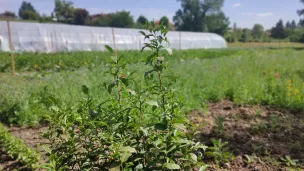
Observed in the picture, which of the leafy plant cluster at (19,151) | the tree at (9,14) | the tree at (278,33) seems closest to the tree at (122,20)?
the tree at (9,14)

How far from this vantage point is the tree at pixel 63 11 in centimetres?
5366

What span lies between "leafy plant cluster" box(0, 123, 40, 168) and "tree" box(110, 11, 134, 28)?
4940cm

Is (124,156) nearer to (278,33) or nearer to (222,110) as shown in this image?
(222,110)

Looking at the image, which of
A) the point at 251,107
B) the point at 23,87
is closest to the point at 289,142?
the point at 251,107

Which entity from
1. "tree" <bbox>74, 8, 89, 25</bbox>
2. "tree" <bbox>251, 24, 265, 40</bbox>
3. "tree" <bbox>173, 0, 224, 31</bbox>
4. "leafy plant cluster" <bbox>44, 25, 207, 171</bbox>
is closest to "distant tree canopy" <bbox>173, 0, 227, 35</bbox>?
"tree" <bbox>173, 0, 224, 31</bbox>

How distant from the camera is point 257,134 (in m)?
3.01

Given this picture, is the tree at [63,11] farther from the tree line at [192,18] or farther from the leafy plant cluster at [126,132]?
the leafy plant cluster at [126,132]

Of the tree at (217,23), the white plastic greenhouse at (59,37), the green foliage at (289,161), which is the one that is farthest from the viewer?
the tree at (217,23)

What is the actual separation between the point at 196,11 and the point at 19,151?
55.0m

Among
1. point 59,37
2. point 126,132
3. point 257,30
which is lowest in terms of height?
point 126,132

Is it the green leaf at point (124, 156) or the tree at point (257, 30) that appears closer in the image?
the green leaf at point (124, 156)

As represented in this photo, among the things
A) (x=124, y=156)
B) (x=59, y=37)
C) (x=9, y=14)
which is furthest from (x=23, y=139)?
(x=9, y=14)

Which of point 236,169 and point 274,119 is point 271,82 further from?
point 236,169

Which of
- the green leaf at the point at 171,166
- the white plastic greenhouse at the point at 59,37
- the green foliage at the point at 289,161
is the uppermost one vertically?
the white plastic greenhouse at the point at 59,37
